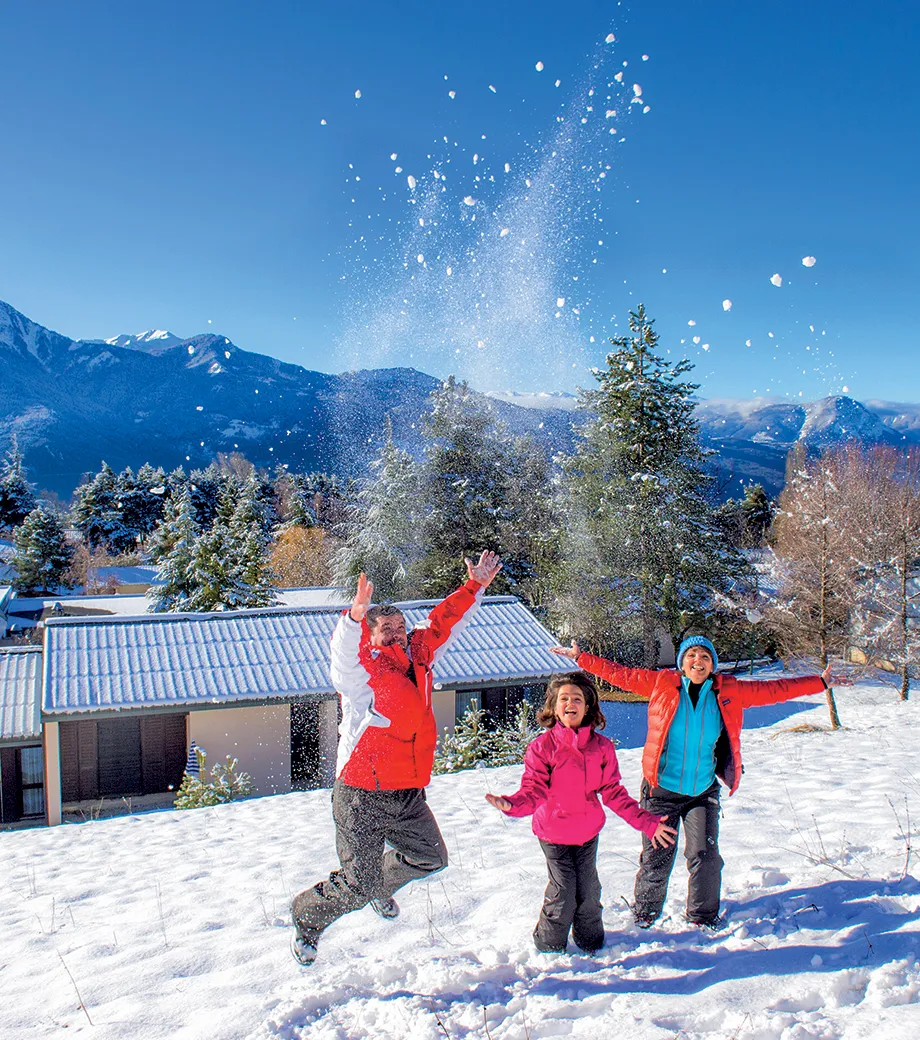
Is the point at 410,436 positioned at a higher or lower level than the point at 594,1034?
higher

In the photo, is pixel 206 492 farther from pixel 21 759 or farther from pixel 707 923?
pixel 707 923

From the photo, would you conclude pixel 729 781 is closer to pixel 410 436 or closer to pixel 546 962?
pixel 546 962

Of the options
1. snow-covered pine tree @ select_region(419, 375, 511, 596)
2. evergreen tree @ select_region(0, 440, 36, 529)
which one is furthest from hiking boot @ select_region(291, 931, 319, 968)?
evergreen tree @ select_region(0, 440, 36, 529)

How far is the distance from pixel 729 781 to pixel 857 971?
3.54ft

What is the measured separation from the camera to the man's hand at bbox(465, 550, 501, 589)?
4.62 meters

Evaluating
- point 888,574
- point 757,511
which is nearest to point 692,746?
point 888,574

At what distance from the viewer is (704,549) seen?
1052 inches

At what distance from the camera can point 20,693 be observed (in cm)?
1380

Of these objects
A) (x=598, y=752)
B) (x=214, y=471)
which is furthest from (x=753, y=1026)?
(x=214, y=471)

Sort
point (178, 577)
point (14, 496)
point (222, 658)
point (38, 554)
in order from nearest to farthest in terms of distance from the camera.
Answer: point (222, 658), point (178, 577), point (38, 554), point (14, 496)

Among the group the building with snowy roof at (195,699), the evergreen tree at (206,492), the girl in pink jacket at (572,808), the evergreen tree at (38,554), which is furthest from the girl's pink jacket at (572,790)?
the evergreen tree at (206,492)

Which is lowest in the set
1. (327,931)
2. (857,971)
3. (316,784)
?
(316,784)

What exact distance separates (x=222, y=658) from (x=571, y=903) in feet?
40.0

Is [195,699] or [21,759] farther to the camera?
[21,759]
